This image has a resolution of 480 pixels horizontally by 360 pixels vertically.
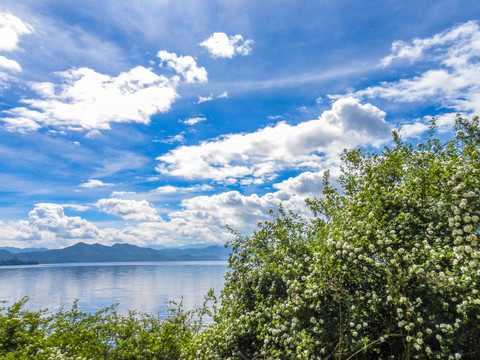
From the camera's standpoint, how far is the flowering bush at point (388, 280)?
16.5ft

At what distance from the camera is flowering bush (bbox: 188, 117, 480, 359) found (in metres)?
5.02

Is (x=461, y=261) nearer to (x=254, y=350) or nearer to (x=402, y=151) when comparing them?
(x=402, y=151)

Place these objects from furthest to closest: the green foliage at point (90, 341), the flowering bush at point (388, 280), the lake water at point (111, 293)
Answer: the lake water at point (111, 293) < the green foliage at point (90, 341) < the flowering bush at point (388, 280)

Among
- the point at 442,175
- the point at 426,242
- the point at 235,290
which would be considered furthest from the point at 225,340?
the point at 442,175

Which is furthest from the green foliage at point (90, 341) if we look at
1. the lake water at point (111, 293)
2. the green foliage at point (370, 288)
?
the lake water at point (111, 293)

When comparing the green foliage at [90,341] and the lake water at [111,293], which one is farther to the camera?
the lake water at [111,293]

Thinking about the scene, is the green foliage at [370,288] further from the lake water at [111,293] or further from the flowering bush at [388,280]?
the lake water at [111,293]

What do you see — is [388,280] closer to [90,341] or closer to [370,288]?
[370,288]

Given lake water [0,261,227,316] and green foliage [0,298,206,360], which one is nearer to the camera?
green foliage [0,298,206,360]

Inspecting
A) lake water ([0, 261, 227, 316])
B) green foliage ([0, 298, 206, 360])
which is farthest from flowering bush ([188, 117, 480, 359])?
lake water ([0, 261, 227, 316])

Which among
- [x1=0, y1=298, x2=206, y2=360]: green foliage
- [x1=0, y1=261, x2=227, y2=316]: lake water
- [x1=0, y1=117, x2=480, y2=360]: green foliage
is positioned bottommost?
[x1=0, y1=261, x2=227, y2=316]: lake water

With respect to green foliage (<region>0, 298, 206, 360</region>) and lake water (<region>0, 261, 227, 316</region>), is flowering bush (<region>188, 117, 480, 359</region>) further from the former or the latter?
lake water (<region>0, 261, 227, 316</region>)

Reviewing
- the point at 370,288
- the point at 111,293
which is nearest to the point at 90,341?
the point at 370,288

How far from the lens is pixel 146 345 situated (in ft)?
28.6
